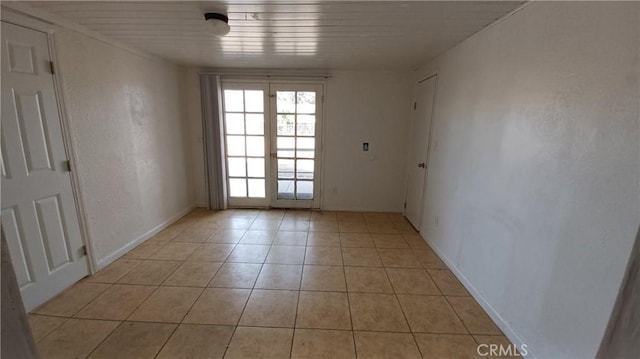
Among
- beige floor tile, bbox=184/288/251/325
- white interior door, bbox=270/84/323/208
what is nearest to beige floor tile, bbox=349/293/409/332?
beige floor tile, bbox=184/288/251/325

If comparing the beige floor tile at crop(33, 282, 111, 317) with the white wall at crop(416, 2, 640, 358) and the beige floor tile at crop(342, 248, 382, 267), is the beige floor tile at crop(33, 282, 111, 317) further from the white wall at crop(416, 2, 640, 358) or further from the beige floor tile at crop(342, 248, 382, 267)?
the white wall at crop(416, 2, 640, 358)

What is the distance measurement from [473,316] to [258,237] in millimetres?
2386

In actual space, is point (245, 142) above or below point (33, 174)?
above

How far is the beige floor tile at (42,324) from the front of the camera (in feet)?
5.74

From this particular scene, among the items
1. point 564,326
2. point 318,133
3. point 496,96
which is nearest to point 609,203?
point 564,326

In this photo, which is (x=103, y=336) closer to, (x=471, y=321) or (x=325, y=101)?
(x=471, y=321)

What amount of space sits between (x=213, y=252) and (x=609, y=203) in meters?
3.12

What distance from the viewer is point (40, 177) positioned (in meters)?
2.00

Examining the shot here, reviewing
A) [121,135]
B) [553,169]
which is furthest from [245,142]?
[553,169]

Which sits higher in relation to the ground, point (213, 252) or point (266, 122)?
point (266, 122)

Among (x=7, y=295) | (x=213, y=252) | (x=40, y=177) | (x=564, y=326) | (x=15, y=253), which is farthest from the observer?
(x=213, y=252)

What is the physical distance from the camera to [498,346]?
173 cm

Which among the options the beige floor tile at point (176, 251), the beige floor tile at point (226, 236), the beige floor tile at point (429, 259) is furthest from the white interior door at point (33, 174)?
the beige floor tile at point (429, 259)

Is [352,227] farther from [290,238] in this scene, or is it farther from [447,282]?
[447,282]
